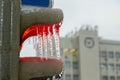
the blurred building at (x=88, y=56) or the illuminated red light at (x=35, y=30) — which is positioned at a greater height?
the illuminated red light at (x=35, y=30)

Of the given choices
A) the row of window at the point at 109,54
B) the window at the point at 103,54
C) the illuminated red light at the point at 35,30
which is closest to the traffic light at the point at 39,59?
the illuminated red light at the point at 35,30

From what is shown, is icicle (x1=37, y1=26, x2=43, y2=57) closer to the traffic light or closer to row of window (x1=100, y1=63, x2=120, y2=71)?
the traffic light

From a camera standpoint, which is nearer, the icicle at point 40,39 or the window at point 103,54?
the icicle at point 40,39

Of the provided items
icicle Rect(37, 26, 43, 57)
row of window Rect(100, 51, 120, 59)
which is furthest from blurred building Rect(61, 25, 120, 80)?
icicle Rect(37, 26, 43, 57)

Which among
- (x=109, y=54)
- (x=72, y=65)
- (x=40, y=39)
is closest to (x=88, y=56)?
(x=72, y=65)

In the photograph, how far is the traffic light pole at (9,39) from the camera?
19.6 ft

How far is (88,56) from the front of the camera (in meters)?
77.7

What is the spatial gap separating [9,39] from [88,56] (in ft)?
236

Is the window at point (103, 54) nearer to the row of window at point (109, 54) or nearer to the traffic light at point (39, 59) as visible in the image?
the row of window at point (109, 54)

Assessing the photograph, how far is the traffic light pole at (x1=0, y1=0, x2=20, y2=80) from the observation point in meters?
5.96

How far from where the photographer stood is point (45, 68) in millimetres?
6160

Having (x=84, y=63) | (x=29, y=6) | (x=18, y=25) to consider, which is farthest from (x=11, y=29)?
(x=84, y=63)

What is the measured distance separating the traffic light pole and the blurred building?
234 ft

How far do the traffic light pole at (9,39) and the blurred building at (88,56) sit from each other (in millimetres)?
71201
